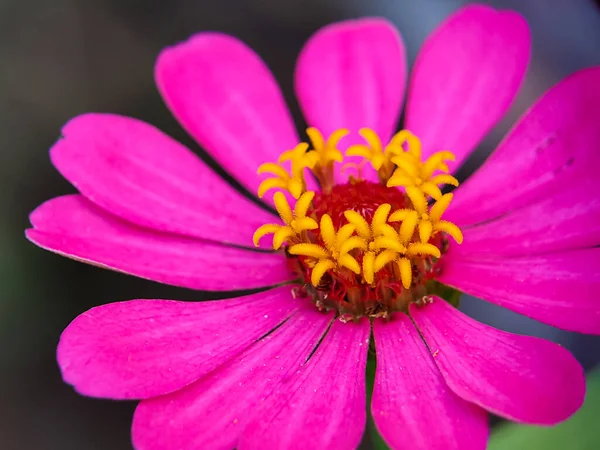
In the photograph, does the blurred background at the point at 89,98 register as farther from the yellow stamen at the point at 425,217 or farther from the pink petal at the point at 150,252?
the yellow stamen at the point at 425,217

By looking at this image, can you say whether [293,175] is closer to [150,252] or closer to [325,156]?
[325,156]

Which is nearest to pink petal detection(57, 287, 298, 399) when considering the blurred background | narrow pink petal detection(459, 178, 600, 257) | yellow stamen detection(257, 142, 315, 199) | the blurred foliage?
yellow stamen detection(257, 142, 315, 199)

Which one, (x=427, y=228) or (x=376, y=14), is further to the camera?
(x=376, y=14)

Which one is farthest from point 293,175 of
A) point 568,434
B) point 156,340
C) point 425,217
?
point 568,434

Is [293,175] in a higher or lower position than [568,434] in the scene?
higher

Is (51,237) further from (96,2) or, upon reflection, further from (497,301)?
(96,2)

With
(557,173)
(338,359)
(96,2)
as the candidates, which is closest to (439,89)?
(557,173)

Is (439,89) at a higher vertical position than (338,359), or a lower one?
higher
